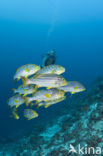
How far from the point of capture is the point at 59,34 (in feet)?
446

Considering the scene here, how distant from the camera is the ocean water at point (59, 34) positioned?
322 feet

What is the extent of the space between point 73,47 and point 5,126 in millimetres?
123179

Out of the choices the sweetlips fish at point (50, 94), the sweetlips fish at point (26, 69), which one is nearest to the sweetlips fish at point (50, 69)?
the sweetlips fish at point (26, 69)

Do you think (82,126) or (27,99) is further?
(82,126)

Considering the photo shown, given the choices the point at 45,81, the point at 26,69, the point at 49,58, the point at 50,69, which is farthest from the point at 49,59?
the point at 45,81

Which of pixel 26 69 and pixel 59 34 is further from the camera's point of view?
pixel 59 34

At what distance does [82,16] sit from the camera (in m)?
111

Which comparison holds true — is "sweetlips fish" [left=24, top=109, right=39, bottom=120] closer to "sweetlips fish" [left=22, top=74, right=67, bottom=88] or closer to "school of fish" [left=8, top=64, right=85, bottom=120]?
"school of fish" [left=8, top=64, right=85, bottom=120]

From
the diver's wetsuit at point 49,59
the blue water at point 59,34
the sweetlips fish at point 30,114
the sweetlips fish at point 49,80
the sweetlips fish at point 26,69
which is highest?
the blue water at point 59,34

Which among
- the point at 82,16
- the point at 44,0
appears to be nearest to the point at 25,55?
the point at 44,0

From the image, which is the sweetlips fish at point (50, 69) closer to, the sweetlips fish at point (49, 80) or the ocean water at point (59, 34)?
the sweetlips fish at point (49, 80)

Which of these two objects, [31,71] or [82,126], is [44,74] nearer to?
[31,71]

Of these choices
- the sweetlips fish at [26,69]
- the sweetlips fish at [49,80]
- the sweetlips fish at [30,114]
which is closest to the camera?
the sweetlips fish at [49,80]

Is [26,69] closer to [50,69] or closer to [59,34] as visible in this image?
[50,69]
